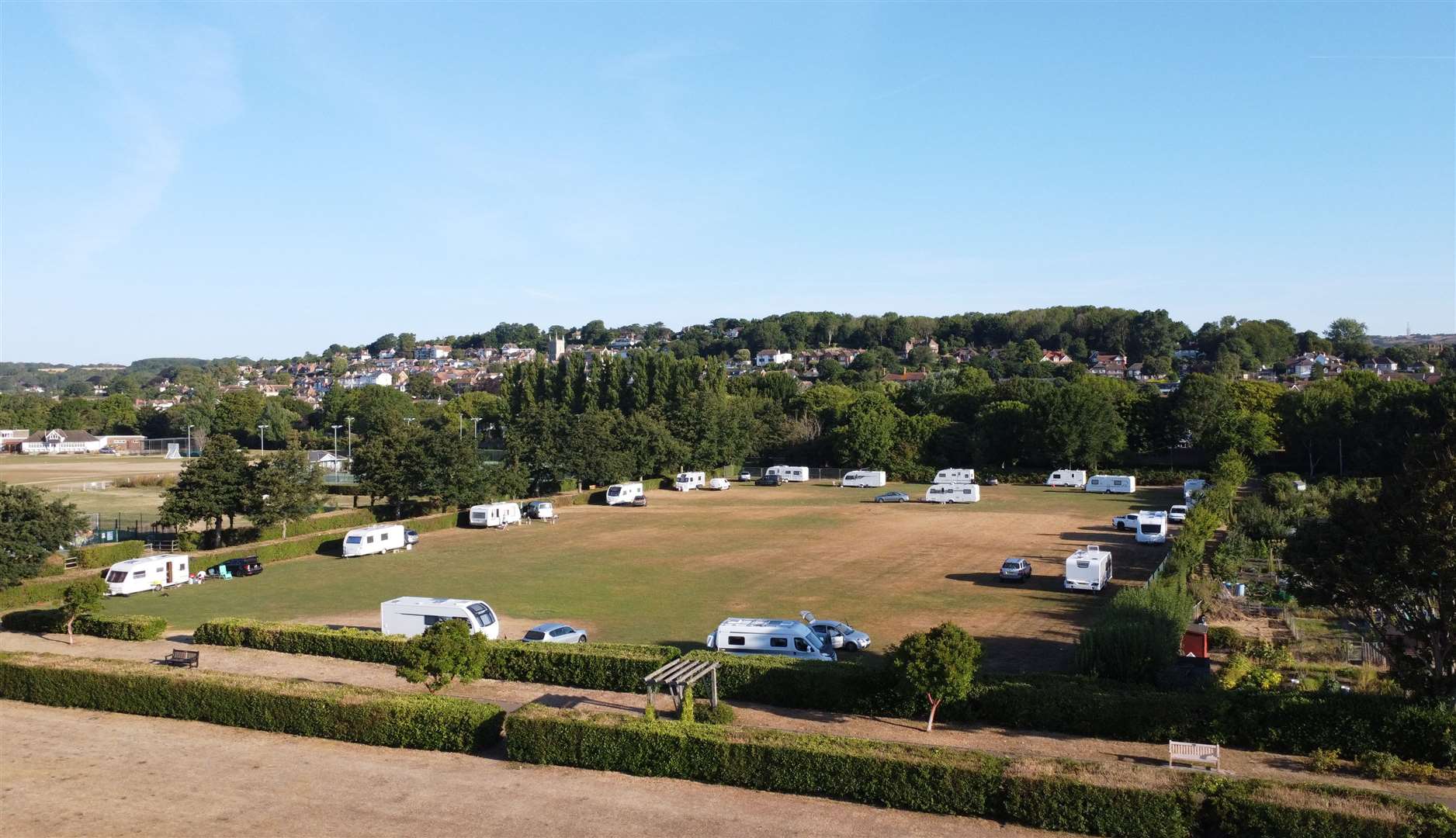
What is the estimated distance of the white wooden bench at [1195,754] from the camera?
47.1 ft

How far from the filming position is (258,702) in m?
17.3

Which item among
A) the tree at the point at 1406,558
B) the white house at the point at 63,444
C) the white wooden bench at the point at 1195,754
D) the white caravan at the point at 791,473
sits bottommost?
the white house at the point at 63,444

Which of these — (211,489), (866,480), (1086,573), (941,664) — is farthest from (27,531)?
(866,480)

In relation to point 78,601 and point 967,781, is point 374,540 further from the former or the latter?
point 967,781

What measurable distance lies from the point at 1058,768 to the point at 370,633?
601 inches

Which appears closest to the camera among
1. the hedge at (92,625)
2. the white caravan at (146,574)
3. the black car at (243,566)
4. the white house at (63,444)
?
the hedge at (92,625)

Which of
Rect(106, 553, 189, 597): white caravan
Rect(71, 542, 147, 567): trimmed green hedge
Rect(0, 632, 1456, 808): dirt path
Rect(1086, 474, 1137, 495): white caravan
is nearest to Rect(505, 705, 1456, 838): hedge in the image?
Rect(0, 632, 1456, 808): dirt path

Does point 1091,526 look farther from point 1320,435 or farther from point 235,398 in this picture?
point 235,398

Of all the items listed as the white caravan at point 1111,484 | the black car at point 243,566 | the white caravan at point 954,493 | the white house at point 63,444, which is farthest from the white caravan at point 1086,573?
the white house at point 63,444

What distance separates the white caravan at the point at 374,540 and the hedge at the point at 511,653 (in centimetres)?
1536

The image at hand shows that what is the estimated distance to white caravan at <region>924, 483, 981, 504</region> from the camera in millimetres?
57219

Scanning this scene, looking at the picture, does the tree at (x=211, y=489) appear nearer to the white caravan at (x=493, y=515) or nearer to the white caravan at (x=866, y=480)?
the white caravan at (x=493, y=515)

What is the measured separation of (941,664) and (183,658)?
15.4 m

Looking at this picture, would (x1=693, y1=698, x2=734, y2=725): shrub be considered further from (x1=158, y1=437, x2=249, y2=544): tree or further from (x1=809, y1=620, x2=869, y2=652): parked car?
(x1=158, y1=437, x2=249, y2=544): tree
